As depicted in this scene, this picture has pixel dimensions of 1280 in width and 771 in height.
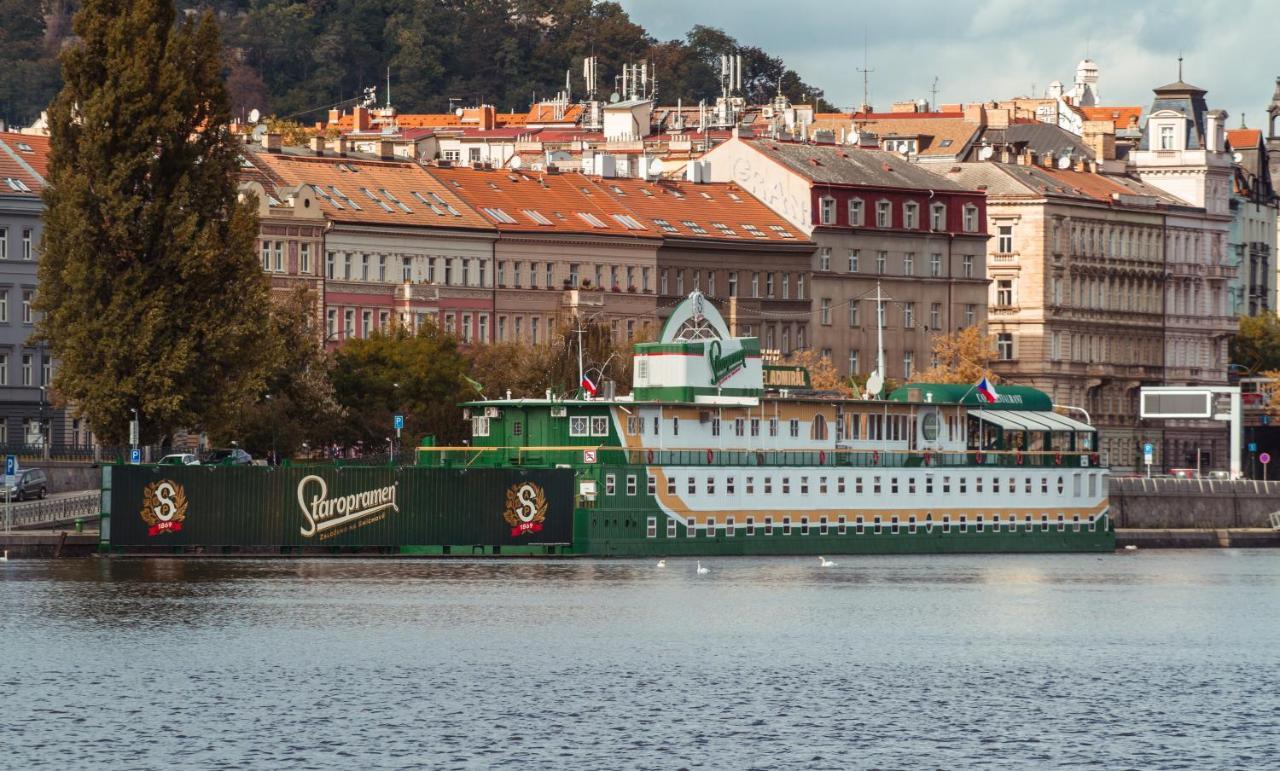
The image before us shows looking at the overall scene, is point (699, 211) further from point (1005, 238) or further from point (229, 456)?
point (229, 456)

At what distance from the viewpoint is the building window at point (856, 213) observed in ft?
553

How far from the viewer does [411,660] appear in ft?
281

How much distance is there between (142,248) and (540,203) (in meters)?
46.0

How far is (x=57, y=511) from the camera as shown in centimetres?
11244

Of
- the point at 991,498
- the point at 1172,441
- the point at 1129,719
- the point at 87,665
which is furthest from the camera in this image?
the point at 1172,441

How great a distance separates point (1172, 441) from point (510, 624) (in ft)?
310

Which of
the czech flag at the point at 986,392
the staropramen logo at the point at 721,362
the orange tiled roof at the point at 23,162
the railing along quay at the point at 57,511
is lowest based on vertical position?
the railing along quay at the point at 57,511

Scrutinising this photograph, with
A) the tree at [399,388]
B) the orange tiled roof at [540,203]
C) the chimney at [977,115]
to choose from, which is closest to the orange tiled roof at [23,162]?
the tree at [399,388]

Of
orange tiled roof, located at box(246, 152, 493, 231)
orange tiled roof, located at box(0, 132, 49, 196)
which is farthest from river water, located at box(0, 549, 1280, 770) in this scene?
orange tiled roof, located at box(246, 152, 493, 231)

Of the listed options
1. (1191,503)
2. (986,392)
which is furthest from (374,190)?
(1191,503)

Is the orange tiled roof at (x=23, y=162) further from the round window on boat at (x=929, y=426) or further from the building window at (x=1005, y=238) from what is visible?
the building window at (x=1005, y=238)

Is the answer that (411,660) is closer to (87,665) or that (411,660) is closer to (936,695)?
(87,665)

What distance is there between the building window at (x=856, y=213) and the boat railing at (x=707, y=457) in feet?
134

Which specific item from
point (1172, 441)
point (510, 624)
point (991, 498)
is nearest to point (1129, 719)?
point (510, 624)
